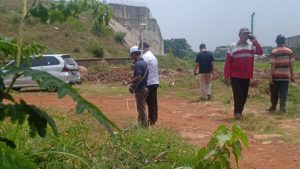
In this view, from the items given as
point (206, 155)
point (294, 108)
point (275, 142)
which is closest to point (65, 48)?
point (294, 108)

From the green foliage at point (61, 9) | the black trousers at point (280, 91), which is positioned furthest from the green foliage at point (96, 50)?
the green foliage at point (61, 9)

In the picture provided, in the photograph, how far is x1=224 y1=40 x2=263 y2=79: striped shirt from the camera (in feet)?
32.2

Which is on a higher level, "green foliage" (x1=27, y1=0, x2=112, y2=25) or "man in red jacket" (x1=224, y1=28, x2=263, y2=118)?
"green foliage" (x1=27, y1=0, x2=112, y2=25)

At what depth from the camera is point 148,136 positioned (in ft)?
20.6

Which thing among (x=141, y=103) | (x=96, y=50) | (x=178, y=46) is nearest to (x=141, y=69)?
(x=141, y=103)

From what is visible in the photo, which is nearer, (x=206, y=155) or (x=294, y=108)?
(x=206, y=155)

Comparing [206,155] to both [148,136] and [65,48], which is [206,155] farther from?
[65,48]

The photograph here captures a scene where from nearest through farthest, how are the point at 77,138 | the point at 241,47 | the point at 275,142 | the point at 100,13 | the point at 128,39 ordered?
1. the point at 100,13
2. the point at 77,138
3. the point at 275,142
4. the point at 241,47
5. the point at 128,39

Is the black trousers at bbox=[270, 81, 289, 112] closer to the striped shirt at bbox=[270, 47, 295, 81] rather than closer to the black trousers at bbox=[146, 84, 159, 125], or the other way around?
the striped shirt at bbox=[270, 47, 295, 81]

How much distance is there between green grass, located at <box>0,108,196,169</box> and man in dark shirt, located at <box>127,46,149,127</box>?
1858 mm

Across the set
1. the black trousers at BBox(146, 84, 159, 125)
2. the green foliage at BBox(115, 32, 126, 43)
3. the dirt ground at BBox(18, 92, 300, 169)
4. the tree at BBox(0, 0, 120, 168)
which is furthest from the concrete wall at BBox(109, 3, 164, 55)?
the tree at BBox(0, 0, 120, 168)

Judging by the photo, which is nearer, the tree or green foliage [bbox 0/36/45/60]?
the tree

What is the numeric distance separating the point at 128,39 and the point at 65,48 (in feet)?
42.2

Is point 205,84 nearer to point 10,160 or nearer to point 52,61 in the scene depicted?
point 52,61
